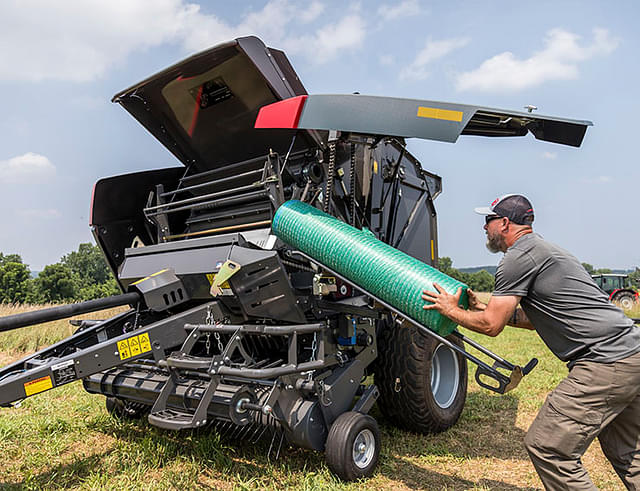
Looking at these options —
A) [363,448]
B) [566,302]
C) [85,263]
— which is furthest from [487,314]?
[85,263]

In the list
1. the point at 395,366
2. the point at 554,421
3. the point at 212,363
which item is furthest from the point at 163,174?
the point at 554,421

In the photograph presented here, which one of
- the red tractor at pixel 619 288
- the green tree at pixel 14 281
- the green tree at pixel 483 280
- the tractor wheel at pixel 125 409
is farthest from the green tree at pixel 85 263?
the tractor wheel at pixel 125 409

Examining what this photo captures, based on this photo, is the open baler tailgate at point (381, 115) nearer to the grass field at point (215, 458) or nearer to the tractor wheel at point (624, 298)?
the grass field at point (215, 458)

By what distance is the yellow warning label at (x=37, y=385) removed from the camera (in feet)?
9.64

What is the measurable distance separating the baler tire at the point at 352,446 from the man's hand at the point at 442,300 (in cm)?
108

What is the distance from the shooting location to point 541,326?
288 centimetres

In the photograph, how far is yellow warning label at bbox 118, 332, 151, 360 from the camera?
333 cm

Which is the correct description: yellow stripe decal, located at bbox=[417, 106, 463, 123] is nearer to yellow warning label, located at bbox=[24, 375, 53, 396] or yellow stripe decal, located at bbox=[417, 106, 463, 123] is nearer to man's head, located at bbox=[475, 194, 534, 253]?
man's head, located at bbox=[475, 194, 534, 253]

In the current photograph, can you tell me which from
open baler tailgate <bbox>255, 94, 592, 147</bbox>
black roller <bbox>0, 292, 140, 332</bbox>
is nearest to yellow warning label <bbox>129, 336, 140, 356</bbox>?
black roller <bbox>0, 292, 140, 332</bbox>

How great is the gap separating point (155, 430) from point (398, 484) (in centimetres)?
218

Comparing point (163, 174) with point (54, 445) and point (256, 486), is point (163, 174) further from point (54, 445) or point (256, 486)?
point (256, 486)

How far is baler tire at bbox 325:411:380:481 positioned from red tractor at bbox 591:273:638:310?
22.4 m

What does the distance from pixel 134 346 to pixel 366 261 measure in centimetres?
161

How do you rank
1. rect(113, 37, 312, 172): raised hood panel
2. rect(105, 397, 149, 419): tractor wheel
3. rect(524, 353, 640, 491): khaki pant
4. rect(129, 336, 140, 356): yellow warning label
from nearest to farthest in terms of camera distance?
rect(524, 353, 640, 491): khaki pant, rect(129, 336, 140, 356): yellow warning label, rect(113, 37, 312, 172): raised hood panel, rect(105, 397, 149, 419): tractor wheel
